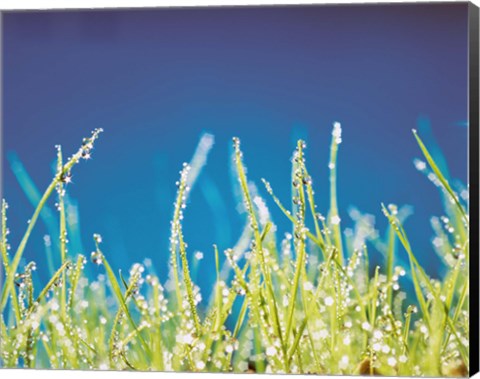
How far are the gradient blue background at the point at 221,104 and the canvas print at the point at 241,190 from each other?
0.03 ft

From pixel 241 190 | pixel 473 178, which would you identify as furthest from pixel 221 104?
pixel 473 178

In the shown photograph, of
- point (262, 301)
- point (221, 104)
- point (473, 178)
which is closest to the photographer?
point (473, 178)

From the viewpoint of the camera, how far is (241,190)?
7.66 m

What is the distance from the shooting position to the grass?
24.3 ft

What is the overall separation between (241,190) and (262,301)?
69 centimetres

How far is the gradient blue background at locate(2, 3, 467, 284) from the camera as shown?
7434 millimetres

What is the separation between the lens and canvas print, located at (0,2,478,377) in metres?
7.41

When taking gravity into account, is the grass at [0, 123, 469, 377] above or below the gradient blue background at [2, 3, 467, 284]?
below

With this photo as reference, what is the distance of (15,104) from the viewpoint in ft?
26.3

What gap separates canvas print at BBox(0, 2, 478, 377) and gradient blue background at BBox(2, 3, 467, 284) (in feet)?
0.03

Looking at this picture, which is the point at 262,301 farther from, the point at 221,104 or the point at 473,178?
the point at 473,178

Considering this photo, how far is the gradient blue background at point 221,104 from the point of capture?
24.4 feet

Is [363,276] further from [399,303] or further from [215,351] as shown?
[215,351]

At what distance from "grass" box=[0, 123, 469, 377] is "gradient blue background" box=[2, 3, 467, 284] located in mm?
71
